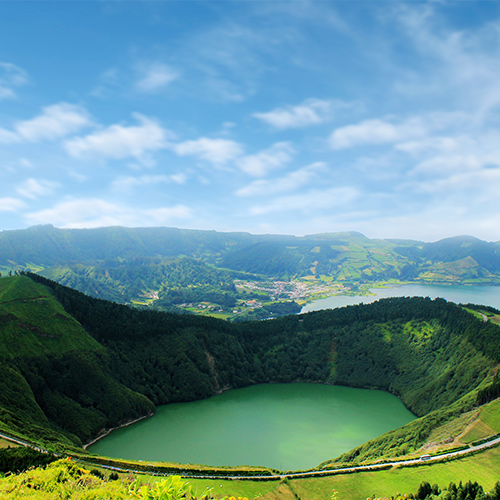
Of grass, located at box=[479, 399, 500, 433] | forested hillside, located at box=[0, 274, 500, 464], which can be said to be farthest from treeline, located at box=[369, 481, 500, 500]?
grass, located at box=[479, 399, 500, 433]

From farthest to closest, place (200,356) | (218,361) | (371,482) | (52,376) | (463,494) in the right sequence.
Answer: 1. (218,361)
2. (200,356)
3. (52,376)
4. (371,482)
5. (463,494)

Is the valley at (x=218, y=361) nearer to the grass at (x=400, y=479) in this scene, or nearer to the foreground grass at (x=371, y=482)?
the foreground grass at (x=371, y=482)

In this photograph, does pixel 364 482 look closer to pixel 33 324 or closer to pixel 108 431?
pixel 108 431

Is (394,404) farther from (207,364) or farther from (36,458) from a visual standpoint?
(36,458)

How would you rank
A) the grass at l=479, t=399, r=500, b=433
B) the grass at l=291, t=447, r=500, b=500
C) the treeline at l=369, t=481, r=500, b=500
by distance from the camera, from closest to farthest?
the treeline at l=369, t=481, r=500, b=500 < the grass at l=291, t=447, r=500, b=500 < the grass at l=479, t=399, r=500, b=433

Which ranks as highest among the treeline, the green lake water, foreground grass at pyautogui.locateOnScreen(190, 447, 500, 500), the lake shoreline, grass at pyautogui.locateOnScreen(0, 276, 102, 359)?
grass at pyautogui.locateOnScreen(0, 276, 102, 359)

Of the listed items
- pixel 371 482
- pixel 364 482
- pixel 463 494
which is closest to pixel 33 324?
pixel 364 482

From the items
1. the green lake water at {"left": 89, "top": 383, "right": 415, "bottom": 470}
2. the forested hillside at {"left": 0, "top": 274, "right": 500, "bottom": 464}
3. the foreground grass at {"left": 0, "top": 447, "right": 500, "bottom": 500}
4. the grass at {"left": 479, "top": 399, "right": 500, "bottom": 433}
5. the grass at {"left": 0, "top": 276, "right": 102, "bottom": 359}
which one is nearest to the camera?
the foreground grass at {"left": 0, "top": 447, "right": 500, "bottom": 500}

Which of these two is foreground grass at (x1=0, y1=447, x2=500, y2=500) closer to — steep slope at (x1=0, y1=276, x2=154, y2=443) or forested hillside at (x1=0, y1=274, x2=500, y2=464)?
forested hillside at (x1=0, y1=274, x2=500, y2=464)

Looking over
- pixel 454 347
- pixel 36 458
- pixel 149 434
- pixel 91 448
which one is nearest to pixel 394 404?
pixel 454 347
